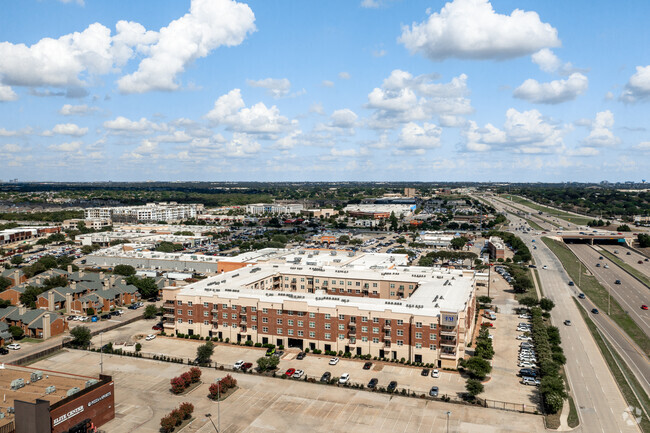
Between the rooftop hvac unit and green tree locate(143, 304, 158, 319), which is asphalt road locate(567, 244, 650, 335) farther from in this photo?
the rooftop hvac unit

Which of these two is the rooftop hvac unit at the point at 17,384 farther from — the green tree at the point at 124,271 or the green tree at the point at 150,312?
the green tree at the point at 124,271

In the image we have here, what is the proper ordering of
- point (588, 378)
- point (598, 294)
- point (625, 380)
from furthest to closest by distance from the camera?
point (598, 294) → point (588, 378) → point (625, 380)

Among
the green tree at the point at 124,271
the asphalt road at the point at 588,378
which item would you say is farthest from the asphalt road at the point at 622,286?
the green tree at the point at 124,271

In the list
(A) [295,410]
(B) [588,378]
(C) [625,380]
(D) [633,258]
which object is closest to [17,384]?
(A) [295,410]

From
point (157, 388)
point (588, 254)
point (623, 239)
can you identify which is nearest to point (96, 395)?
point (157, 388)

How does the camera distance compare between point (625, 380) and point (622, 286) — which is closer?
point (625, 380)

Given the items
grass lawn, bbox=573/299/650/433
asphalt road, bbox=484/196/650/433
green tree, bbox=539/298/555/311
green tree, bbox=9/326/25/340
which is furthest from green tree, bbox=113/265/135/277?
grass lawn, bbox=573/299/650/433

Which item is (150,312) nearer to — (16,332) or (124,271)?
(16,332)

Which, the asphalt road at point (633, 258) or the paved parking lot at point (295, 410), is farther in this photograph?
the asphalt road at point (633, 258)
